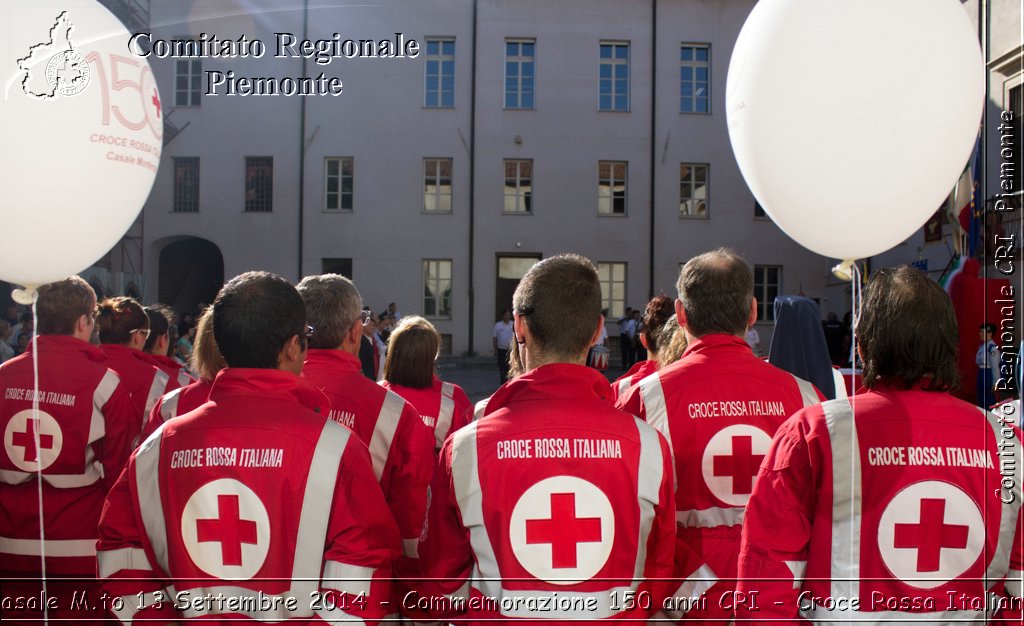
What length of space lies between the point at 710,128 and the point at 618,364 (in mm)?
7536

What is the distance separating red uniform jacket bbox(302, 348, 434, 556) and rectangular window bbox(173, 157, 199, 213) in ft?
71.6

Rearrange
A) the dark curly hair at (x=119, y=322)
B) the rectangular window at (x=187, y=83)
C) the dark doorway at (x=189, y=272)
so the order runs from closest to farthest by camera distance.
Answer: the dark curly hair at (x=119, y=322)
the rectangular window at (x=187, y=83)
the dark doorway at (x=189, y=272)

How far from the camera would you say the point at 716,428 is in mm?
2428

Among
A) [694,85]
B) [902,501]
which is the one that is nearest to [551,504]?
[902,501]

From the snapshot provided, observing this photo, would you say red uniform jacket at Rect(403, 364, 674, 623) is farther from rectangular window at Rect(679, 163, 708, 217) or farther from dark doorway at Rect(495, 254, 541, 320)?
rectangular window at Rect(679, 163, 708, 217)

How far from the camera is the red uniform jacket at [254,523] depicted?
192 centimetres

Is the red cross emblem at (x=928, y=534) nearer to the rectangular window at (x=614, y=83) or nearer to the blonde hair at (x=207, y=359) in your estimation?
the blonde hair at (x=207, y=359)

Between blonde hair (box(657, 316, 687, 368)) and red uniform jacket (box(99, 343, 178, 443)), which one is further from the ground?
blonde hair (box(657, 316, 687, 368))

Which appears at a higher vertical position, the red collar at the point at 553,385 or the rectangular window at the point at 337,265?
the rectangular window at the point at 337,265

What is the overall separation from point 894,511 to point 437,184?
70.6ft

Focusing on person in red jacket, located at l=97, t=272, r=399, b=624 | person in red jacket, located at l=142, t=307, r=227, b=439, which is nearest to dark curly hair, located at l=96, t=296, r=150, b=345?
person in red jacket, located at l=142, t=307, r=227, b=439

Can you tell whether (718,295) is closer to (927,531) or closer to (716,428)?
(716,428)

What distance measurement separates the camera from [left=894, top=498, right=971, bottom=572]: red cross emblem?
1862mm

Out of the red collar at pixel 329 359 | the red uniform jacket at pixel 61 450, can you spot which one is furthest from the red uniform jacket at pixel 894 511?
the red uniform jacket at pixel 61 450
